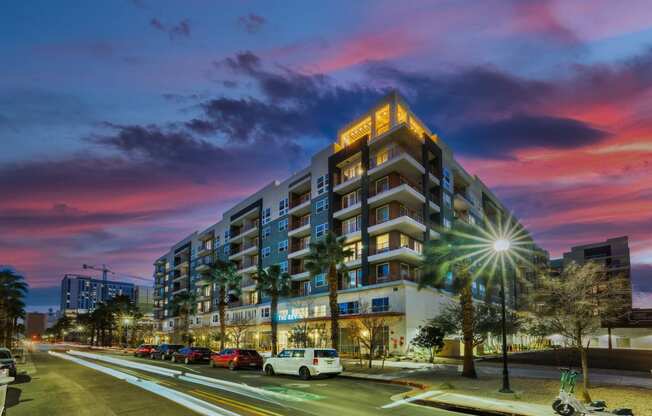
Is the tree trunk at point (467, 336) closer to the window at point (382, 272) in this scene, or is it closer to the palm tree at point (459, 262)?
the palm tree at point (459, 262)

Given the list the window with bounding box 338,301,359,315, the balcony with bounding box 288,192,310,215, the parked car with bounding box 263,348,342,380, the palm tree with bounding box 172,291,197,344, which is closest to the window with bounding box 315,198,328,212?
the balcony with bounding box 288,192,310,215

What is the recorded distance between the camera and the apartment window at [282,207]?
225ft

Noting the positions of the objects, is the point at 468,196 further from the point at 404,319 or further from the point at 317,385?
the point at 317,385

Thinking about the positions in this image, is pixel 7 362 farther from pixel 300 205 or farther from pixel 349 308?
pixel 300 205

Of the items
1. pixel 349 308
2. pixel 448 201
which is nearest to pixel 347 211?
pixel 349 308

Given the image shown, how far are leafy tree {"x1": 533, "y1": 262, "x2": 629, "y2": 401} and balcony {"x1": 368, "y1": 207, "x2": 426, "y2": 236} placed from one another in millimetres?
29217

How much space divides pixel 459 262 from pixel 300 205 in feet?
120

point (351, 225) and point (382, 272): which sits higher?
point (351, 225)

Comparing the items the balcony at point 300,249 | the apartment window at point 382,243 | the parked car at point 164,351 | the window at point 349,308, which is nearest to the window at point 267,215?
the balcony at point 300,249

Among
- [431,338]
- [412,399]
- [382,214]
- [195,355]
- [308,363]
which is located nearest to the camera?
[412,399]

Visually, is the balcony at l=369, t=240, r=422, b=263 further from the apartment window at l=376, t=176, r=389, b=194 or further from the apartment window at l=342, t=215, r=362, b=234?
the apartment window at l=376, t=176, r=389, b=194

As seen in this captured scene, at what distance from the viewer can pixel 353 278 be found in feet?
176

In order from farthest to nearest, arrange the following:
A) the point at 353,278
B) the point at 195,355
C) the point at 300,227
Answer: the point at 300,227, the point at 353,278, the point at 195,355

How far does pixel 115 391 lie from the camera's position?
2070 centimetres
